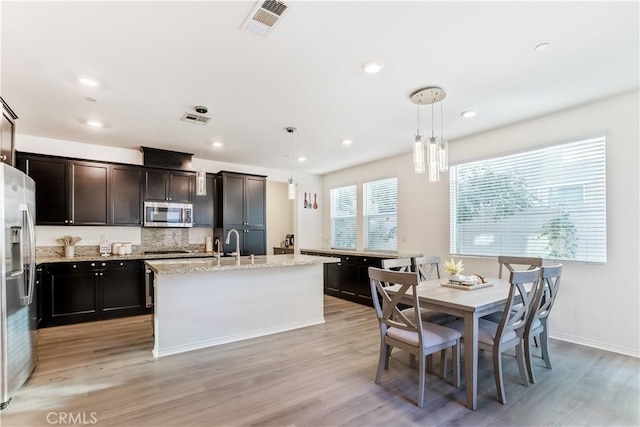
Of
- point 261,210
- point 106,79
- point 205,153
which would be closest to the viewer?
point 106,79

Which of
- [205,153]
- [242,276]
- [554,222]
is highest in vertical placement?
[205,153]

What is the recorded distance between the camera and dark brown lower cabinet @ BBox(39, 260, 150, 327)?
4234 millimetres

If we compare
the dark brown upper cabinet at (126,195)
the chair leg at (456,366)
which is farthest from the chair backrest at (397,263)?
the dark brown upper cabinet at (126,195)

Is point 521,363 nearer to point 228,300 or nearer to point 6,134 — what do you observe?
point 228,300

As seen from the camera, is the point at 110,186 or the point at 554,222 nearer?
the point at 554,222

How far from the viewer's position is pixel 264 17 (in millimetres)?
2051

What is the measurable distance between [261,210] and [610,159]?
512 cm

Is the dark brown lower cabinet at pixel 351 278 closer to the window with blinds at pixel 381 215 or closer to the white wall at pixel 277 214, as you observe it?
the window with blinds at pixel 381 215

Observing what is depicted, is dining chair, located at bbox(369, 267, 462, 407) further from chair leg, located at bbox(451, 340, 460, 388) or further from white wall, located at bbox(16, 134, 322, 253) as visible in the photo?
white wall, located at bbox(16, 134, 322, 253)

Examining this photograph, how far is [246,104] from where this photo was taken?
3.45 m

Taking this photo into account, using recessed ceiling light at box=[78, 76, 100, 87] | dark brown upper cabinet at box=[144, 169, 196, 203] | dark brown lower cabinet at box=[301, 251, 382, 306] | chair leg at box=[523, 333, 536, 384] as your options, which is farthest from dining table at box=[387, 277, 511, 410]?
dark brown upper cabinet at box=[144, 169, 196, 203]

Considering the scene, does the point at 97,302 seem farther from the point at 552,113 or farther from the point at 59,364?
the point at 552,113

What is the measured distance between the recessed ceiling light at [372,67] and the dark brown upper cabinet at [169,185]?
3954 millimetres

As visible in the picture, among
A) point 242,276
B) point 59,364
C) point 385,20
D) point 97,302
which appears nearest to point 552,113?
point 385,20
